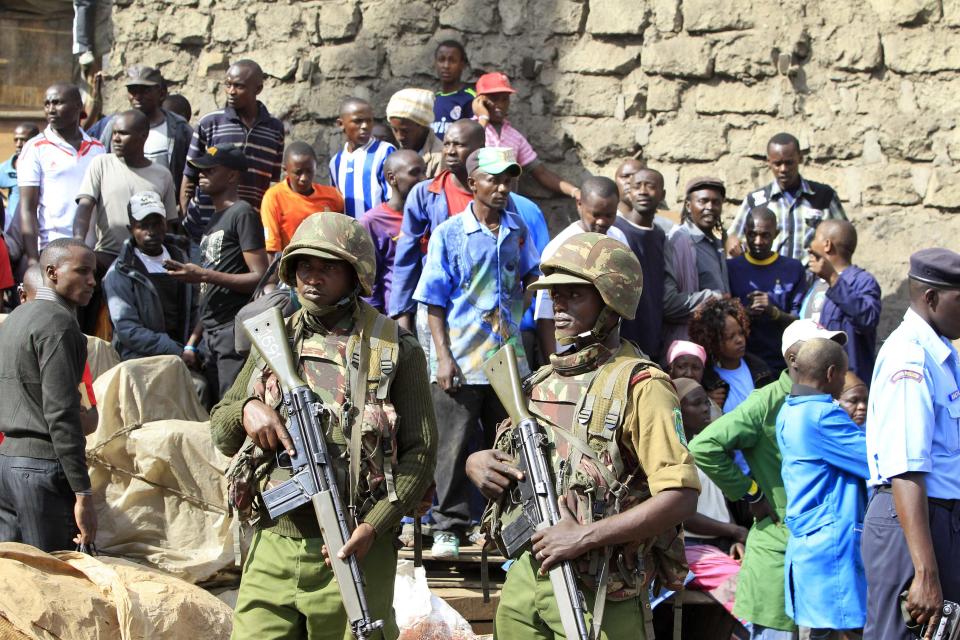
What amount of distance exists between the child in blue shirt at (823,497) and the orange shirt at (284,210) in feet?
11.7

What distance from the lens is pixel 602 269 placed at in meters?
3.95

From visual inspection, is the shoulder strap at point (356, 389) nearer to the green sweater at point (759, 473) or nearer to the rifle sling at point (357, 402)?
the rifle sling at point (357, 402)

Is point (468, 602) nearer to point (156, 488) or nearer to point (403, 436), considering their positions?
point (156, 488)

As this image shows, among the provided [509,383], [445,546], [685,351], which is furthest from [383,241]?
[509,383]

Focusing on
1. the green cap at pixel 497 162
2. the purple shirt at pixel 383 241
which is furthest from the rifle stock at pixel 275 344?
the purple shirt at pixel 383 241

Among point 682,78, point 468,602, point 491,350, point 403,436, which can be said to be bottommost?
point 468,602

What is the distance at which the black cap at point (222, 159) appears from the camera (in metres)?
7.82

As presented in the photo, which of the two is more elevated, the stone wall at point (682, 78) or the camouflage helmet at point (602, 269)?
the stone wall at point (682, 78)

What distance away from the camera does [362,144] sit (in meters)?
8.82

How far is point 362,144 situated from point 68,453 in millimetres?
4079

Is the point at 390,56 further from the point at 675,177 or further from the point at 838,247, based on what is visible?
the point at 838,247

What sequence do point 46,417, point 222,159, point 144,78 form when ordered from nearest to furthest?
point 46,417, point 222,159, point 144,78

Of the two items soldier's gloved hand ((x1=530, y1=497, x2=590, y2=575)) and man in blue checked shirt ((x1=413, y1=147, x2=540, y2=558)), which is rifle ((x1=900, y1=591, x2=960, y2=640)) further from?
man in blue checked shirt ((x1=413, y1=147, x2=540, y2=558))

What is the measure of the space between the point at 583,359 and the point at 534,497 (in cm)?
44
